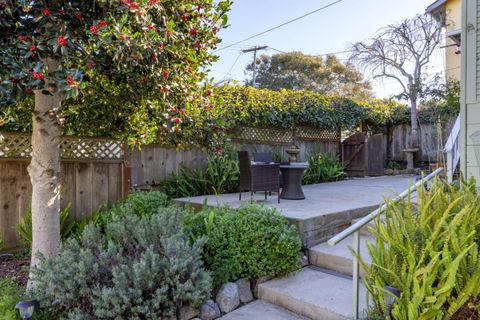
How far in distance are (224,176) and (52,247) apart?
10.2 feet

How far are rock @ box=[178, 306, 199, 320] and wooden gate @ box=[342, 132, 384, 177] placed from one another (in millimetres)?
7081

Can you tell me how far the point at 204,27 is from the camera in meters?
3.10

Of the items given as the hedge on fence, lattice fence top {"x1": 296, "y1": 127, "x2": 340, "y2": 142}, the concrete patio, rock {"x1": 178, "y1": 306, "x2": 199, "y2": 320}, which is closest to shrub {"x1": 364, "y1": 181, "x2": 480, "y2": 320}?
the concrete patio

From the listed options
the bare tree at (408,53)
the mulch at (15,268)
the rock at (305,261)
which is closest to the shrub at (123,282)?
the mulch at (15,268)

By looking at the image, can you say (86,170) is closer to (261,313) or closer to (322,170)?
(261,313)

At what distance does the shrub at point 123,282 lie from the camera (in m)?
2.33

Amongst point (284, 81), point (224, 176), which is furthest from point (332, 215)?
point (284, 81)

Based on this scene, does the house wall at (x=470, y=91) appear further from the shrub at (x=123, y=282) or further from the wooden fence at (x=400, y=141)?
the wooden fence at (x=400, y=141)

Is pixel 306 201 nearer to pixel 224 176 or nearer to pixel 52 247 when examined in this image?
pixel 224 176

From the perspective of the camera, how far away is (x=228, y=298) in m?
2.76

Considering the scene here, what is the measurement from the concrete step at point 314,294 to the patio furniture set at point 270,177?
1602mm

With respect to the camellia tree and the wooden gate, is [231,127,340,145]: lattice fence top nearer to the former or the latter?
the wooden gate

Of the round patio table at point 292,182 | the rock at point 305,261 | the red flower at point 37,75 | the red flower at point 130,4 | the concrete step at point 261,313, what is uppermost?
the red flower at point 130,4

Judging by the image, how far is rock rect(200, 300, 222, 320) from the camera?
8.61ft
